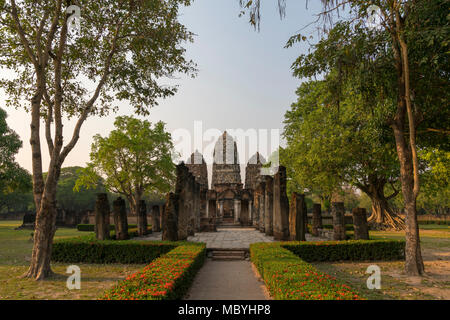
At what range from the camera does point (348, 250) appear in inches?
514

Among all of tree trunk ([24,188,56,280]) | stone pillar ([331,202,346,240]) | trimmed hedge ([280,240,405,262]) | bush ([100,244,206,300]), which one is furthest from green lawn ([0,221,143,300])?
stone pillar ([331,202,346,240])

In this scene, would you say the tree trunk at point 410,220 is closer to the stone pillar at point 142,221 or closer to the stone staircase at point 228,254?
the stone staircase at point 228,254

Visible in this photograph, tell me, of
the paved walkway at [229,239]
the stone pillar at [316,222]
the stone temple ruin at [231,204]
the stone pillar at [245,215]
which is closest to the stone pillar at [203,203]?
the stone temple ruin at [231,204]

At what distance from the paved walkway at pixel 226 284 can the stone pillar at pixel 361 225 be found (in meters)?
6.69

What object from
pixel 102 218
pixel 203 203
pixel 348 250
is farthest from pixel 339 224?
pixel 203 203

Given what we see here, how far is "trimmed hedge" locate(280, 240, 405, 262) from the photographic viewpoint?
12.8m

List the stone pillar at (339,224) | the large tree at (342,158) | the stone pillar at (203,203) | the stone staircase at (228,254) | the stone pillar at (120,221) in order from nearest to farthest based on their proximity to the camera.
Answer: the stone staircase at (228,254) < the stone pillar at (120,221) < the stone pillar at (339,224) < the large tree at (342,158) < the stone pillar at (203,203)

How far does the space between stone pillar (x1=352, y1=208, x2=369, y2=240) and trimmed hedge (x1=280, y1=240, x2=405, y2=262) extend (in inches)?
64.6

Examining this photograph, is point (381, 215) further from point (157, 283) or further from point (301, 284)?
point (157, 283)

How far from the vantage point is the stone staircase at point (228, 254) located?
13.6 metres

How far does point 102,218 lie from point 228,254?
712 cm

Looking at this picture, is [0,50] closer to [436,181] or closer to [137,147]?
[137,147]

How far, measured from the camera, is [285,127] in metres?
36.3
